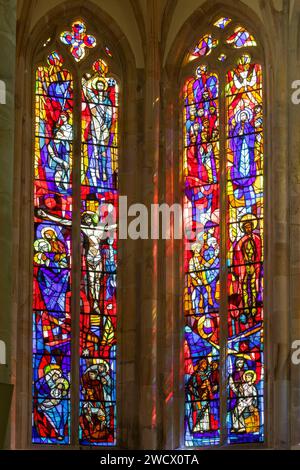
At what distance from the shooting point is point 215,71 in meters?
26.6

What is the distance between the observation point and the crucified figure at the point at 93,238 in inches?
1009

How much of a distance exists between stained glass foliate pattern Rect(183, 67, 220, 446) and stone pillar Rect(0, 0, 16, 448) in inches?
337

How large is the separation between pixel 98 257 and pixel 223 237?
1.84 m

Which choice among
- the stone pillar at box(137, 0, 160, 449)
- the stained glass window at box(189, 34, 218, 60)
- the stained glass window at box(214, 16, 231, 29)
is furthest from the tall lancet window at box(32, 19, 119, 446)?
the stained glass window at box(214, 16, 231, 29)

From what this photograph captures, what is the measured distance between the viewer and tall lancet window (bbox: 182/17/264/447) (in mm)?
24938

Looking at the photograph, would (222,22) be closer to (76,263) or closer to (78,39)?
(78,39)

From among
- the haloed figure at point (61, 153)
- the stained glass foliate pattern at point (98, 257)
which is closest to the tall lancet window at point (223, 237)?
the stained glass foliate pattern at point (98, 257)

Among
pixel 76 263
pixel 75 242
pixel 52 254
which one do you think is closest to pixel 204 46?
pixel 75 242

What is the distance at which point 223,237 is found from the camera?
1008 inches
